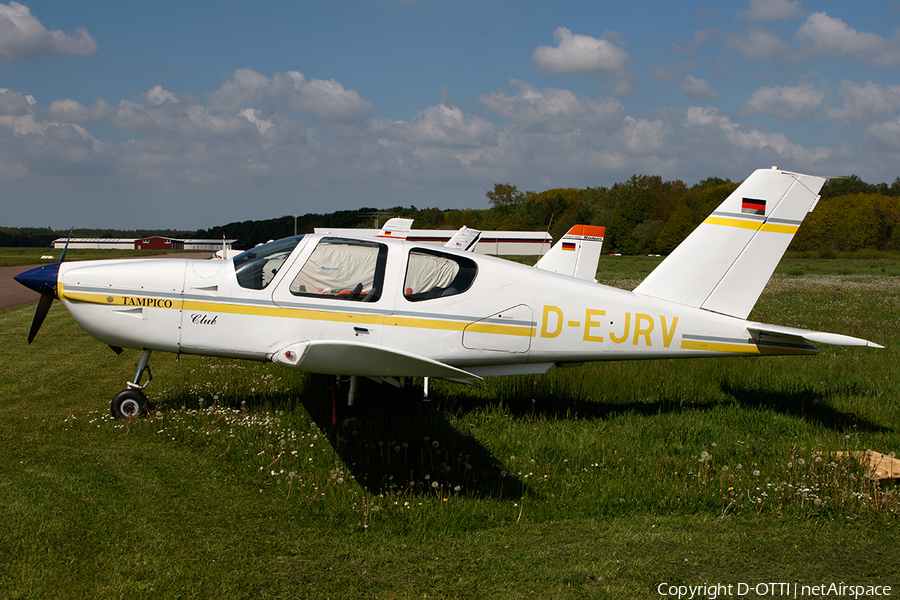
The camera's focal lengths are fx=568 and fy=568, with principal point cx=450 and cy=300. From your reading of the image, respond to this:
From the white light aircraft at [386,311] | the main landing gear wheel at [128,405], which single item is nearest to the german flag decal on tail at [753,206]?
the white light aircraft at [386,311]

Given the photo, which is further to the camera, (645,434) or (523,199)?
(523,199)

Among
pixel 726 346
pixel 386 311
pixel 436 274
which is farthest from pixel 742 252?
pixel 386 311

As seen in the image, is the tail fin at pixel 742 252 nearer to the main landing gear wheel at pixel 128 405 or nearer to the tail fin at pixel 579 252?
the main landing gear wheel at pixel 128 405

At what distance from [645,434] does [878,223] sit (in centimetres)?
8493

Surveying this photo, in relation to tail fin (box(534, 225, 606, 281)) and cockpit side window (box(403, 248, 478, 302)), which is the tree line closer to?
tail fin (box(534, 225, 606, 281))

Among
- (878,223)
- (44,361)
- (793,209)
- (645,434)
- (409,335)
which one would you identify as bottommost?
(44,361)

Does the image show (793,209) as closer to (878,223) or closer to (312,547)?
(312,547)

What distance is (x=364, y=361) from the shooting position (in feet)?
14.2

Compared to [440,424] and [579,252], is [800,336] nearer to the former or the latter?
[440,424]

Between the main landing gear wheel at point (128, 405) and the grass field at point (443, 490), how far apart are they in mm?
149

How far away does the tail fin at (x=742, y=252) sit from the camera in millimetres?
6398

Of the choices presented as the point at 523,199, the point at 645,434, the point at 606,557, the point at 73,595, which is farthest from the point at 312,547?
the point at 523,199

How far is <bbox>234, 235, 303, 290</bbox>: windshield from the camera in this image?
5551mm

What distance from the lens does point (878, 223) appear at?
72.1m
